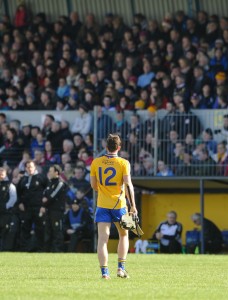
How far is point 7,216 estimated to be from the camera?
25359 mm

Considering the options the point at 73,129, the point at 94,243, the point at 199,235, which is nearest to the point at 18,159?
the point at 73,129

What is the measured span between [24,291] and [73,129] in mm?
15367

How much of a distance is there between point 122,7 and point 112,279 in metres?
18.8

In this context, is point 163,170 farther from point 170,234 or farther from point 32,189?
point 32,189

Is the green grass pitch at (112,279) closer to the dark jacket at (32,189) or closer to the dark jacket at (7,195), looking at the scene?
the dark jacket at (7,195)

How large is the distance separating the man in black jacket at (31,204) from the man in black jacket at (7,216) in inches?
11.3

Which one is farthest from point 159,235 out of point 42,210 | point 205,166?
point 42,210

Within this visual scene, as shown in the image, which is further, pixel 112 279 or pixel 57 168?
pixel 57 168

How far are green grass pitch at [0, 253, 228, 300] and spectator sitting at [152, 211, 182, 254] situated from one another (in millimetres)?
3812

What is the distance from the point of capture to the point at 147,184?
2686 cm

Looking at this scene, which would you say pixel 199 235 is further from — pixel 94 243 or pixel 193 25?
pixel 193 25

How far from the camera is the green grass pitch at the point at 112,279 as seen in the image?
1191 cm

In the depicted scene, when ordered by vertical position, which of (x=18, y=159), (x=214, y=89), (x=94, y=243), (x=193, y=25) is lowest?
(x=94, y=243)

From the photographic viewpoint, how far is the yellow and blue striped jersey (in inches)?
575
